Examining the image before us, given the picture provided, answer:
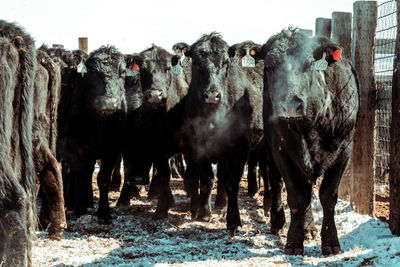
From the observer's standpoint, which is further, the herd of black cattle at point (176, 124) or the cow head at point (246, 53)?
the cow head at point (246, 53)

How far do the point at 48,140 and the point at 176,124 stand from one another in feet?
8.05

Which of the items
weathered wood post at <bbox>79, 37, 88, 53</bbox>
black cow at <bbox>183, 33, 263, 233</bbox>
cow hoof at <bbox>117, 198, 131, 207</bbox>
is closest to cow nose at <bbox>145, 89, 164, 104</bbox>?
black cow at <bbox>183, 33, 263, 233</bbox>

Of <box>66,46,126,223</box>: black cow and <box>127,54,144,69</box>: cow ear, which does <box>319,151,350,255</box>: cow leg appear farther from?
<box>127,54,144,69</box>: cow ear

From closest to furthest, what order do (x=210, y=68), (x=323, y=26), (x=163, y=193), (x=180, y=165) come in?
(x=210, y=68) < (x=163, y=193) < (x=323, y=26) < (x=180, y=165)

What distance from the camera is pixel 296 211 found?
18.1ft

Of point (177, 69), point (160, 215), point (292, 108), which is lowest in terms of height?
point (160, 215)

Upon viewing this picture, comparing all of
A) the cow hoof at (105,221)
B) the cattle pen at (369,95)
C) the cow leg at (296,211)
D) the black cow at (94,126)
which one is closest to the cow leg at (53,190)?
the cow hoof at (105,221)

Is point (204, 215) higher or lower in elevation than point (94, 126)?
lower

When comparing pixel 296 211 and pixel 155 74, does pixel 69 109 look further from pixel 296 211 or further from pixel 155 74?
pixel 296 211

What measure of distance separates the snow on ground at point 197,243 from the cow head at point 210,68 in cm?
176

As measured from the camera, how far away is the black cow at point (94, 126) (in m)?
7.68

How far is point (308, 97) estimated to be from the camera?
5.46 meters

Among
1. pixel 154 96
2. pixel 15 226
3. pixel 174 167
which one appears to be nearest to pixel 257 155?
pixel 154 96

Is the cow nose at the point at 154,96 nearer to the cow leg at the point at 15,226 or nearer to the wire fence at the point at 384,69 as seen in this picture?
the wire fence at the point at 384,69
